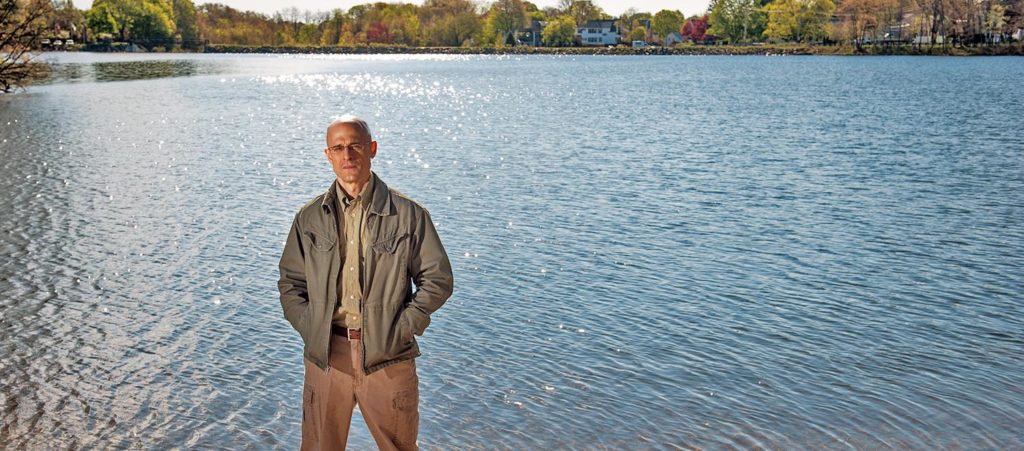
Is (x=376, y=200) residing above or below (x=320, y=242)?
above

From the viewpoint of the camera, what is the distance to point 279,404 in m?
10.0

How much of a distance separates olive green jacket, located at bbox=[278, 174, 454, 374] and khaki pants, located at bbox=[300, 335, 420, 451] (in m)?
0.08

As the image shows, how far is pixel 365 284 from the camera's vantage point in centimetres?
530

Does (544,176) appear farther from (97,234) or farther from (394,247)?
(394,247)

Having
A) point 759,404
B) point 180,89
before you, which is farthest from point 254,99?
point 759,404

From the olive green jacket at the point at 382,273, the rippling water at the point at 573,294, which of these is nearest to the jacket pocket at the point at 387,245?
the olive green jacket at the point at 382,273

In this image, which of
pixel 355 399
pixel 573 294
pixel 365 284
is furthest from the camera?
pixel 573 294

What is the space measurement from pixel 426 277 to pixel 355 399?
797 millimetres

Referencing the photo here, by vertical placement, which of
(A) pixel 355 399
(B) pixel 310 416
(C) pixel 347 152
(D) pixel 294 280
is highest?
(C) pixel 347 152

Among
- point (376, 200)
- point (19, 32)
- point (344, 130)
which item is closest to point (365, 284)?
point (376, 200)

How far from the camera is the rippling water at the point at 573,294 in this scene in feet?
32.1

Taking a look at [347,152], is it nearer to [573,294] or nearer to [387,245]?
Result: [387,245]

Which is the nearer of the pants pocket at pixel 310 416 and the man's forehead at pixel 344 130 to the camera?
the man's forehead at pixel 344 130

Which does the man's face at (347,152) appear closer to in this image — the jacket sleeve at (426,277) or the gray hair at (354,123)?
the gray hair at (354,123)
